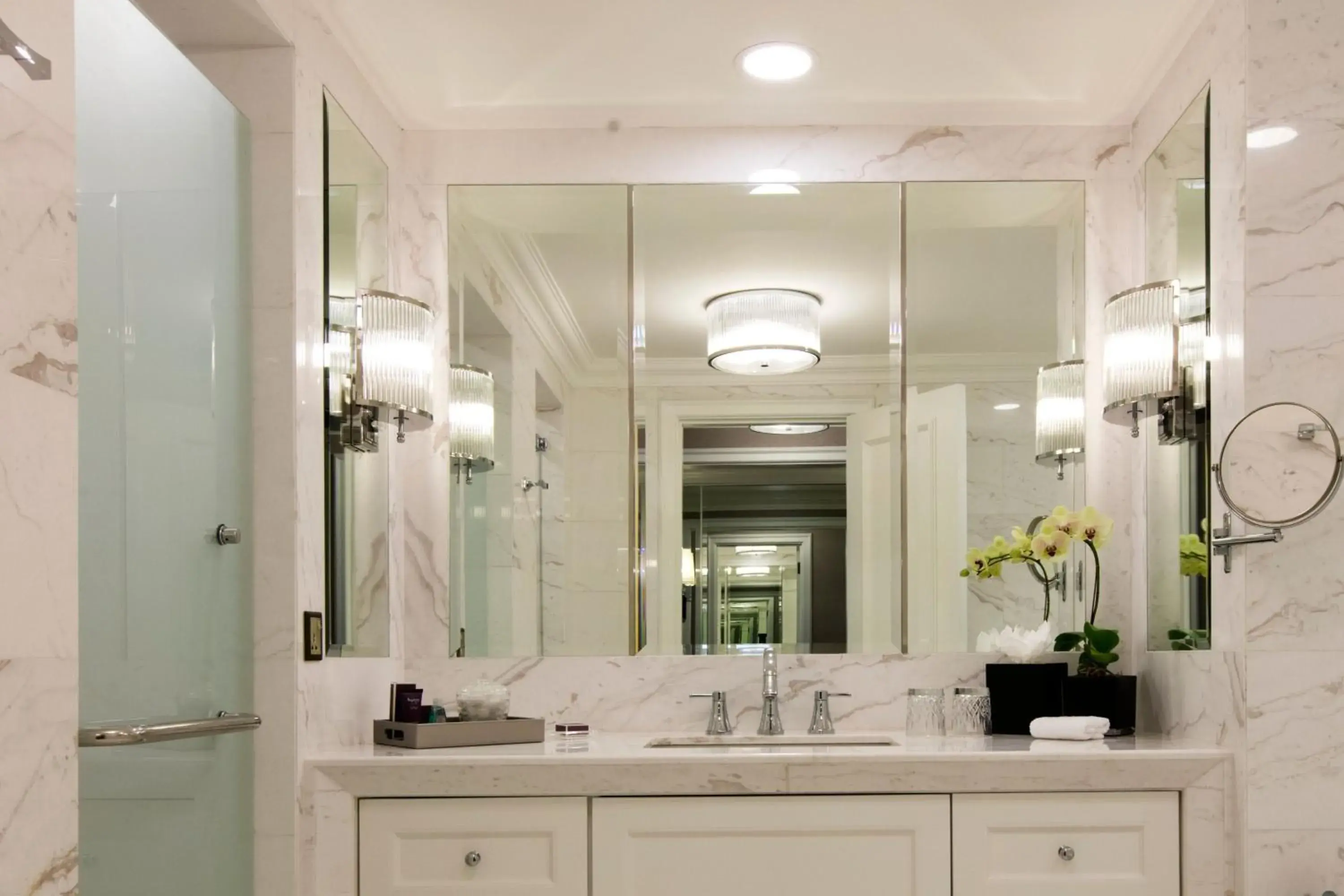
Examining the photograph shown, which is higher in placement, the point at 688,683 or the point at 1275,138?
the point at 1275,138

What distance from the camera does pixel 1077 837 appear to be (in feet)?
7.63

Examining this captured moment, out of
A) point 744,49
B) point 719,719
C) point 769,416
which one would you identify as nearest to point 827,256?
point 769,416

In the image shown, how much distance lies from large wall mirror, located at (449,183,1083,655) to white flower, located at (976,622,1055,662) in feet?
0.18

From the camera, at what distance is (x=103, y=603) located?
1.78 meters

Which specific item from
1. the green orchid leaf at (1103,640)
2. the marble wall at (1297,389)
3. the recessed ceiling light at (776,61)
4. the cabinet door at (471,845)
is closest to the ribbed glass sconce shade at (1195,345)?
the marble wall at (1297,389)

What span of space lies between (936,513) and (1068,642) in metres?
0.38

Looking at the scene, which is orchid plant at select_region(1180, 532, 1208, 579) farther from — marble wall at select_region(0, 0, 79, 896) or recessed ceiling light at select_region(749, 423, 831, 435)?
marble wall at select_region(0, 0, 79, 896)

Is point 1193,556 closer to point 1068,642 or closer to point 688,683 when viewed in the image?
point 1068,642

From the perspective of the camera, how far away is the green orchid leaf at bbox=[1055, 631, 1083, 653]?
2752 mm

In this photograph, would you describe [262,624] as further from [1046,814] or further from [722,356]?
[1046,814]

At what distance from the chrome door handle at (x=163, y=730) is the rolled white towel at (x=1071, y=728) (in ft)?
4.70

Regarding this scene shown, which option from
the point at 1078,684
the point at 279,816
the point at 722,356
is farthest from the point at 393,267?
the point at 1078,684

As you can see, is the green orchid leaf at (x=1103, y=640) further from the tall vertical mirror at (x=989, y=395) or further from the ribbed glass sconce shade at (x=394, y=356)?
the ribbed glass sconce shade at (x=394, y=356)

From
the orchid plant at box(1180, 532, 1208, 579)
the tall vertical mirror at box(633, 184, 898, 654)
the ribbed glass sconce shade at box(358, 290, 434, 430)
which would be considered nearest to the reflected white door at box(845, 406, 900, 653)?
the tall vertical mirror at box(633, 184, 898, 654)
